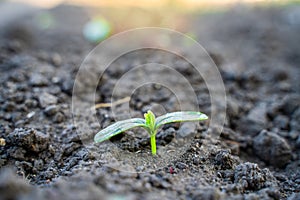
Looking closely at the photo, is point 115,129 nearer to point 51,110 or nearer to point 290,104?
point 51,110

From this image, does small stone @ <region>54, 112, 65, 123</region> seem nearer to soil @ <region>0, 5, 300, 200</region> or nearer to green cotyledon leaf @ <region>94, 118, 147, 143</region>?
soil @ <region>0, 5, 300, 200</region>

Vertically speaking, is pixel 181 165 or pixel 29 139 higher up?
pixel 29 139

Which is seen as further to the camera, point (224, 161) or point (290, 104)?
point (290, 104)

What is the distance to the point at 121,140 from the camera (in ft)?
6.16

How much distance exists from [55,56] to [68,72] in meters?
0.39

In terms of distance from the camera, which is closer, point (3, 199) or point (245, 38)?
point (3, 199)

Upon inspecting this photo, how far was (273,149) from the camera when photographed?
81.0 inches

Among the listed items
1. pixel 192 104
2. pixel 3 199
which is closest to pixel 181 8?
pixel 192 104

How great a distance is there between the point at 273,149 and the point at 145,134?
0.78 m

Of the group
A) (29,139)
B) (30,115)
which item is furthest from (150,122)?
(30,115)

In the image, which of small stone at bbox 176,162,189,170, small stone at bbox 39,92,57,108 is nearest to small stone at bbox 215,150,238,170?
small stone at bbox 176,162,189,170

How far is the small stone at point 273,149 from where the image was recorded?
6.73ft

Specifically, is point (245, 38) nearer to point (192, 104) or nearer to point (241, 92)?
point (241, 92)

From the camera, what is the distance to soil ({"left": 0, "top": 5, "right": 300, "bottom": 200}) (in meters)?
1.46
